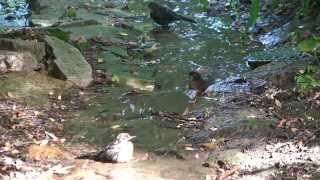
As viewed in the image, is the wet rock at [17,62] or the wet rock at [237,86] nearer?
the wet rock at [237,86]

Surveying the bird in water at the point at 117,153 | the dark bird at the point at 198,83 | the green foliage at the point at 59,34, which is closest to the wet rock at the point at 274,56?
the dark bird at the point at 198,83

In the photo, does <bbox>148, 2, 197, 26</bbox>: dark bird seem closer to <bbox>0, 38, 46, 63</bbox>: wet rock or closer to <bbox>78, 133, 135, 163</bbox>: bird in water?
<bbox>0, 38, 46, 63</bbox>: wet rock

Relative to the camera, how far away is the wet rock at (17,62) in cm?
656

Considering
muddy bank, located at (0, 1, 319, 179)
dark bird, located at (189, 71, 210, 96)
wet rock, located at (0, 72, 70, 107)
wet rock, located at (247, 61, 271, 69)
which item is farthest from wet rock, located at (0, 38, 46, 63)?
wet rock, located at (247, 61, 271, 69)

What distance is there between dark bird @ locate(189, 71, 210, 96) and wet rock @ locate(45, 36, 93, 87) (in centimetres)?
130

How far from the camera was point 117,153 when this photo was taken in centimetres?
439

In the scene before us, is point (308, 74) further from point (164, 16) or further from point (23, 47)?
point (164, 16)

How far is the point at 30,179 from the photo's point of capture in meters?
4.06

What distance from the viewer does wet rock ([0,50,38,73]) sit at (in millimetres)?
6562

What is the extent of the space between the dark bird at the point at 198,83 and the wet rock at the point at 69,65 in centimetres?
130

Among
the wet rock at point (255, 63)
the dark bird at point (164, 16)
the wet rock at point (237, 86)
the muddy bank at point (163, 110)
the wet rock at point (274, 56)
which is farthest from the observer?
the dark bird at point (164, 16)

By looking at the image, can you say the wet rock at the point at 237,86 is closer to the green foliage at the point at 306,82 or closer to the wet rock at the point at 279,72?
the wet rock at the point at 279,72

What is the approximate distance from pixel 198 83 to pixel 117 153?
8.48 ft

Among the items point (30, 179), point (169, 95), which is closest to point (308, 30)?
point (169, 95)
